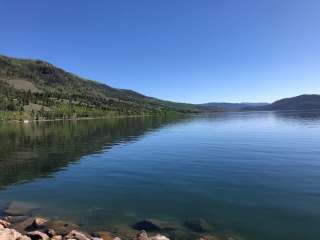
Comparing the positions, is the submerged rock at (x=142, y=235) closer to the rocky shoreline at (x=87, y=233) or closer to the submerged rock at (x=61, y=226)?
the rocky shoreline at (x=87, y=233)

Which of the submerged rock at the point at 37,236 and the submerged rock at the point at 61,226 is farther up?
the submerged rock at the point at 37,236

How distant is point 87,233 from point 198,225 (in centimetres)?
860

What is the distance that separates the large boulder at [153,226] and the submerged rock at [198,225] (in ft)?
4.36

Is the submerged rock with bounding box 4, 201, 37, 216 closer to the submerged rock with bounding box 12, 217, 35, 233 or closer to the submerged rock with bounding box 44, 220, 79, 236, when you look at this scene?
the submerged rock with bounding box 12, 217, 35, 233

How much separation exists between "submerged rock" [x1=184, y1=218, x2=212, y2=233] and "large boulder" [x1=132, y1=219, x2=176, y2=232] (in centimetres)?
133

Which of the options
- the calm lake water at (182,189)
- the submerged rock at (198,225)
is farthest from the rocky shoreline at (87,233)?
the calm lake water at (182,189)

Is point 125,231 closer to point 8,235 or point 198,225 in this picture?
point 198,225

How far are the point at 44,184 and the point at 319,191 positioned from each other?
32.0 metres

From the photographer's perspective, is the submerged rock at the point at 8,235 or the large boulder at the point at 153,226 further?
the large boulder at the point at 153,226

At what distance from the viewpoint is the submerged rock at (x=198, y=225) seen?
23.6 meters

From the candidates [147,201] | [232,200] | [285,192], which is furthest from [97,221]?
[285,192]

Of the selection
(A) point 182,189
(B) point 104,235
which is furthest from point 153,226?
(A) point 182,189

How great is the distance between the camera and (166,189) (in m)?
34.7

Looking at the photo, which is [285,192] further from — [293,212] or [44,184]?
[44,184]
